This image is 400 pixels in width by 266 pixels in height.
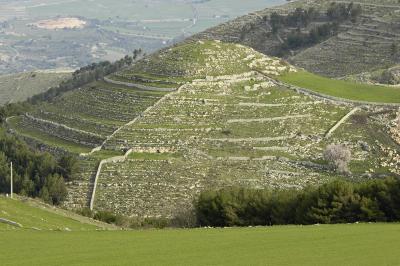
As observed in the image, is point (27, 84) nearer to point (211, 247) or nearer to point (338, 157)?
point (338, 157)

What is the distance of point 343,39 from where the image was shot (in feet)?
429

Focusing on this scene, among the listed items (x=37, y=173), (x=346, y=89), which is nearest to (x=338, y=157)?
(x=346, y=89)

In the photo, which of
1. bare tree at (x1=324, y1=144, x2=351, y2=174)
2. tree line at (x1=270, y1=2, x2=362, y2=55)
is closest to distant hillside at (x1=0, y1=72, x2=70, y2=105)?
tree line at (x1=270, y1=2, x2=362, y2=55)

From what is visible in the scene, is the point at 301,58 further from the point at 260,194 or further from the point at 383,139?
the point at 260,194

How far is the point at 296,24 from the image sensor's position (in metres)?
149

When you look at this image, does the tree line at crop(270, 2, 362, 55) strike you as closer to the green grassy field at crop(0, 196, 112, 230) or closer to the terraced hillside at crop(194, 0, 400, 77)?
the terraced hillside at crop(194, 0, 400, 77)

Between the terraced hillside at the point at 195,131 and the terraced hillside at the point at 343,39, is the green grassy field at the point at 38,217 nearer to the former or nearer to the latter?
the terraced hillside at the point at 195,131

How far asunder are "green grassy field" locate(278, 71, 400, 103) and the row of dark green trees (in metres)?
35.2

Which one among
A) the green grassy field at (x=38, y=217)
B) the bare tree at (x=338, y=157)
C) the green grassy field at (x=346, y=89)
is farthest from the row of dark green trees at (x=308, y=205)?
the green grassy field at (x=346, y=89)

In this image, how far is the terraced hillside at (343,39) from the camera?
393 ft

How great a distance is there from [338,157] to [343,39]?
63723mm

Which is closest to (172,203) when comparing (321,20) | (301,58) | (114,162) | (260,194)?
(114,162)

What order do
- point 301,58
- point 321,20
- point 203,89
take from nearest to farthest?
1. point 203,89
2. point 301,58
3. point 321,20

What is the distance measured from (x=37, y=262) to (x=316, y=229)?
13.9m
